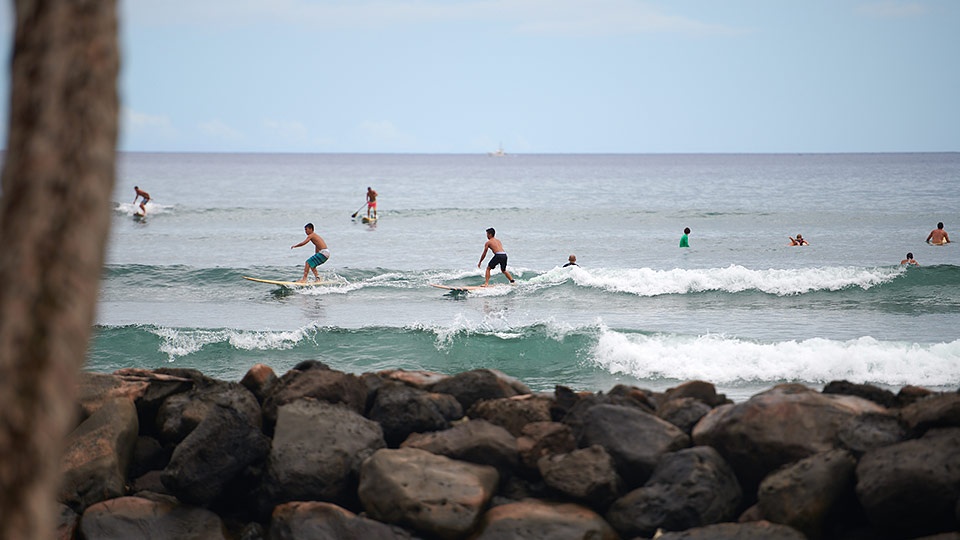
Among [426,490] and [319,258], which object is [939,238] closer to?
[319,258]

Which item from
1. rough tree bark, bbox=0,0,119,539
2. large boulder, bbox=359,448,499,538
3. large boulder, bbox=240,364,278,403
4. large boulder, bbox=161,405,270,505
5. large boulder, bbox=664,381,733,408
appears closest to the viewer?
rough tree bark, bbox=0,0,119,539

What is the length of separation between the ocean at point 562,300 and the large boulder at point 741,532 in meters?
4.00

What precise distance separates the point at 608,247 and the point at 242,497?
3106 centimetres

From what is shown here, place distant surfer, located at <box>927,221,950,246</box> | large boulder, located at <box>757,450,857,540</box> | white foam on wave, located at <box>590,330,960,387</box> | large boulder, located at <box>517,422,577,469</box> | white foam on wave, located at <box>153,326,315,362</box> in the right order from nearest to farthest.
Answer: large boulder, located at <box>757,450,857,540</box> → large boulder, located at <box>517,422,577,469</box> → white foam on wave, located at <box>590,330,960,387</box> → white foam on wave, located at <box>153,326,315,362</box> → distant surfer, located at <box>927,221,950,246</box>

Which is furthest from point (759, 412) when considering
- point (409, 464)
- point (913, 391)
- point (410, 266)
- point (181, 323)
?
point (410, 266)

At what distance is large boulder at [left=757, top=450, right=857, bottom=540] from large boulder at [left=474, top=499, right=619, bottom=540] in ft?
3.62

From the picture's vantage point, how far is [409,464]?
266 inches

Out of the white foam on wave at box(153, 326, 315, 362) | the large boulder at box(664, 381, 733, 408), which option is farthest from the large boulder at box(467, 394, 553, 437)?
the white foam on wave at box(153, 326, 315, 362)

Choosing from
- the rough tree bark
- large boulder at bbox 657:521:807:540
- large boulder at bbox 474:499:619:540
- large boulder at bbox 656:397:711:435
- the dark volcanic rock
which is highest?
the rough tree bark

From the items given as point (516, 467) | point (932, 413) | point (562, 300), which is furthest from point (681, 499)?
point (562, 300)

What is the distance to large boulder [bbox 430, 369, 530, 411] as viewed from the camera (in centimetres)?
827

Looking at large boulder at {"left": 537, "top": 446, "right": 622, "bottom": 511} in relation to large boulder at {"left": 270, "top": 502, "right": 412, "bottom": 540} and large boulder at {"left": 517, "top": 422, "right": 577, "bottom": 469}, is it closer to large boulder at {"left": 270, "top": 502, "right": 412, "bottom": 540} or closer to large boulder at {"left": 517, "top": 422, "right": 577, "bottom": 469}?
large boulder at {"left": 517, "top": 422, "right": 577, "bottom": 469}

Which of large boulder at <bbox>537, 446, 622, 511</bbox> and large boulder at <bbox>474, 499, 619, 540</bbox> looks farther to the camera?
large boulder at <bbox>537, 446, 622, 511</bbox>

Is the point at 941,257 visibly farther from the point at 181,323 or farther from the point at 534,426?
the point at 534,426
